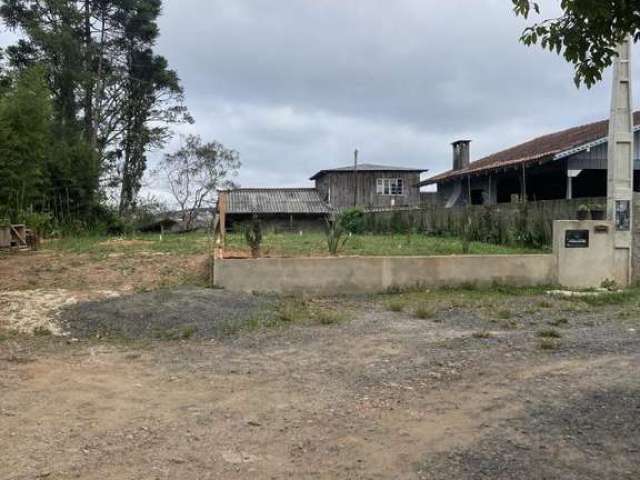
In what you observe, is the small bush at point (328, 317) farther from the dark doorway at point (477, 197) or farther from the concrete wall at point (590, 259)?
the dark doorway at point (477, 197)

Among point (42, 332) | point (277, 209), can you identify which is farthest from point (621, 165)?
point (277, 209)

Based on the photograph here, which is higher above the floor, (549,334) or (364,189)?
(364,189)

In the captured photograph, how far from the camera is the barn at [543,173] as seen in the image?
58.7 ft

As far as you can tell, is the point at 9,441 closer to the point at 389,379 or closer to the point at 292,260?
the point at 389,379

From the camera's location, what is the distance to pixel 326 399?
4.75m

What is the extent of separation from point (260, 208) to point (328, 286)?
2514 centimetres

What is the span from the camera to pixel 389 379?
534cm

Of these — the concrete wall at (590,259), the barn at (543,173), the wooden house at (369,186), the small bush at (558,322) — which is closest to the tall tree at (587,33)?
the small bush at (558,322)

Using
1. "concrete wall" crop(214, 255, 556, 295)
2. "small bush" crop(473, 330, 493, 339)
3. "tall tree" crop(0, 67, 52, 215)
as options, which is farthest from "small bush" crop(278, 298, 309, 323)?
"tall tree" crop(0, 67, 52, 215)

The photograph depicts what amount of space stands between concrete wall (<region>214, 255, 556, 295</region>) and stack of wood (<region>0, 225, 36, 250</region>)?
7194 mm

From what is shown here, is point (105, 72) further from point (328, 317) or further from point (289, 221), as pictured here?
point (328, 317)

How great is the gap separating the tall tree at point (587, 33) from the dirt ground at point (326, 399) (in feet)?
7.61

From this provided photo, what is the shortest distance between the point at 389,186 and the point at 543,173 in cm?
1703

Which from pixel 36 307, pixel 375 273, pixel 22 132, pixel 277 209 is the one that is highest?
pixel 22 132
